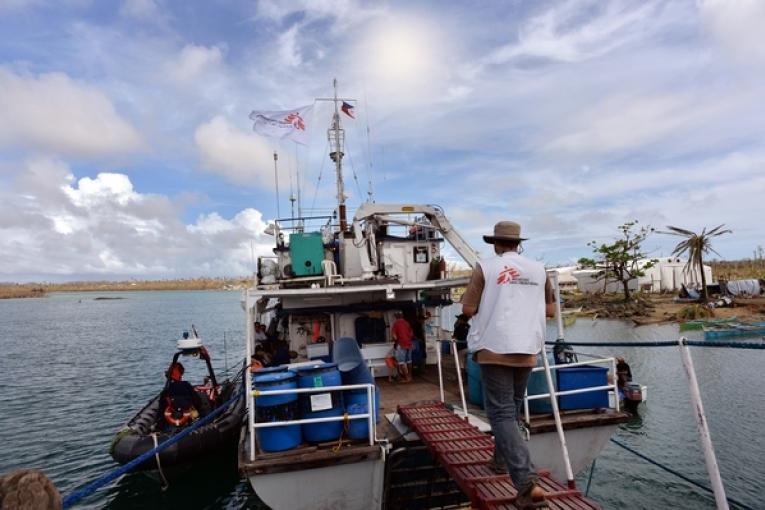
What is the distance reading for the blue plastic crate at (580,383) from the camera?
24.1 feet

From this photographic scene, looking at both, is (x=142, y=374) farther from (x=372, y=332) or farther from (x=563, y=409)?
(x=563, y=409)

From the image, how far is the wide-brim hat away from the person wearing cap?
1 cm

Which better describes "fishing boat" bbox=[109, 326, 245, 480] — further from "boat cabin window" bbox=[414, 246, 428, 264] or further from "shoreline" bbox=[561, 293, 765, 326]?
"shoreline" bbox=[561, 293, 765, 326]

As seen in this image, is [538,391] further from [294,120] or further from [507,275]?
[294,120]

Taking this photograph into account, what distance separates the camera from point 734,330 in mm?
25531

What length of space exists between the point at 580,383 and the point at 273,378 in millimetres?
4733

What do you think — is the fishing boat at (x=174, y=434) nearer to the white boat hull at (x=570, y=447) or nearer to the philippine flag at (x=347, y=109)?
the white boat hull at (x=570, y=447)

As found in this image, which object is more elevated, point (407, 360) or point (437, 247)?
point (437, 247)

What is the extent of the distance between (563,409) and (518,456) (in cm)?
383

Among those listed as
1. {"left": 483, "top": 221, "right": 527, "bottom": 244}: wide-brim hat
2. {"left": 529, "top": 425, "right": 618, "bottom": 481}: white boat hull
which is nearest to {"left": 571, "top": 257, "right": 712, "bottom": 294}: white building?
{"left": 529, "top": 425, "right": 618, "bottom": 481}: white boat hull

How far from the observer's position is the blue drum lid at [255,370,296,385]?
244 inches

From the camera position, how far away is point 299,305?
11992 mm

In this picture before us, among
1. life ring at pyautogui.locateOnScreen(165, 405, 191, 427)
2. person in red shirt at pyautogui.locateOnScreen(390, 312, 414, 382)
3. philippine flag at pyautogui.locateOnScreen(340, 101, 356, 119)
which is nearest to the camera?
life ring at pyautogui.locateOnScreen(165, 405, 191, 427)

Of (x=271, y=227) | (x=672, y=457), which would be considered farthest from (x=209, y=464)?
(x=672, y=457)
